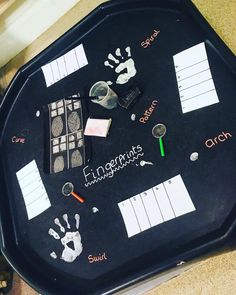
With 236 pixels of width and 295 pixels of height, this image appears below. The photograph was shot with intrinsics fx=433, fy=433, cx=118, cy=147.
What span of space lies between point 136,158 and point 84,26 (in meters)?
0.54

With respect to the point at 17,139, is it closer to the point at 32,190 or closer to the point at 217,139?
the point at 32,190

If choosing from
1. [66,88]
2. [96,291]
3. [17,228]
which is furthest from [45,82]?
[96,291]

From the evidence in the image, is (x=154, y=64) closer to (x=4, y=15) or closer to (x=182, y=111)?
(x=182, y=111)

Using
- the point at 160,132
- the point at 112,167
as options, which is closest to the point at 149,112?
the point at 160,132

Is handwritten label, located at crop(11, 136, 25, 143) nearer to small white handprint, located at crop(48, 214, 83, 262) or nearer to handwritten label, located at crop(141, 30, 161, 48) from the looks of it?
small white handprint, located at crop(48, 214, 83, 262)

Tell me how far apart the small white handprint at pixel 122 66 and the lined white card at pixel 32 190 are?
1.28 ft

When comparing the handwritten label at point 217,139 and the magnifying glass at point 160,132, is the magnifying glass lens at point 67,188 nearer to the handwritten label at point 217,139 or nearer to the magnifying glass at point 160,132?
the magnifying glass at point 160,132

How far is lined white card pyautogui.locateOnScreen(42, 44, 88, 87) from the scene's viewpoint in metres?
1.44

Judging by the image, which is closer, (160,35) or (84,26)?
(160,35)

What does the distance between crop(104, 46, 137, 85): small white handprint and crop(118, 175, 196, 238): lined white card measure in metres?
0.36

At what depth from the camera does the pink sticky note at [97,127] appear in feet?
4.17

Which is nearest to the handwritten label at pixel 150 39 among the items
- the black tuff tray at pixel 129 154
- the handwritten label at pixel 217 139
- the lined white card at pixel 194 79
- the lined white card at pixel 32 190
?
the black tuff tray at pixel 129 154

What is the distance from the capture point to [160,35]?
4.22 feet

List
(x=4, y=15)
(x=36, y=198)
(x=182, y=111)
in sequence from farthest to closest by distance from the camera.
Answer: (x=4, y=15) < (x=36, y=198) < (x=182, y=111)
